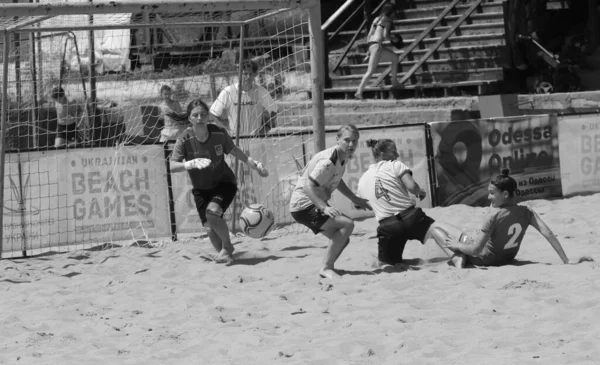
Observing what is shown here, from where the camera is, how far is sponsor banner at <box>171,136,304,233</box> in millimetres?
12250

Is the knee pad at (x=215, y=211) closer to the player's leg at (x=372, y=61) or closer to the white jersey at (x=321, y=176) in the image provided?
the white jersey at (x=321, y=176)

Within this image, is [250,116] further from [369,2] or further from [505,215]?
[369,2]

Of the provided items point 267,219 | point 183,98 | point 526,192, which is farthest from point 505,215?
point 183,98

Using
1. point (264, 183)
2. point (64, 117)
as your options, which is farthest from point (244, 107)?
point (64, 117)

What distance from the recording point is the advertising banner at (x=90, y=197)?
38.5 ft

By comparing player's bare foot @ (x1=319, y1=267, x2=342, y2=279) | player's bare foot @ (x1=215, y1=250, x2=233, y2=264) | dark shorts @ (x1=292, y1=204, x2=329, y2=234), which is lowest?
player's bare foot @ (x1=319, y1=267, x2=342, y2=279)

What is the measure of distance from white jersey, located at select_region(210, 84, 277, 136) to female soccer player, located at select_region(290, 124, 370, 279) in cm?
380

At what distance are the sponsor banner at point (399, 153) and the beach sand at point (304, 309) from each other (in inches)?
84.7

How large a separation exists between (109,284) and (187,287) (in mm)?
933

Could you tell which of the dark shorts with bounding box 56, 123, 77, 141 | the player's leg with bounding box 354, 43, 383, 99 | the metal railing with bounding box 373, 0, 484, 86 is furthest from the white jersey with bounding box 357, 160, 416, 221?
the metal railing with bounding box 373, 0, 484, 86

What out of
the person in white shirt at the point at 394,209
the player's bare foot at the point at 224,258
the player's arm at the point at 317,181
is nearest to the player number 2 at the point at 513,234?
the person in white shirt at the point at 394,209

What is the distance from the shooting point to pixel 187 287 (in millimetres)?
8828

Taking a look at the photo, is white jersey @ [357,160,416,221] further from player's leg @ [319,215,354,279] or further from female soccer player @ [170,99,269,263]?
female soccer player @ [170,99,269,263]

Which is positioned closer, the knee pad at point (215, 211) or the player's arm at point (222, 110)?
the knee pad at point (215, 211)
